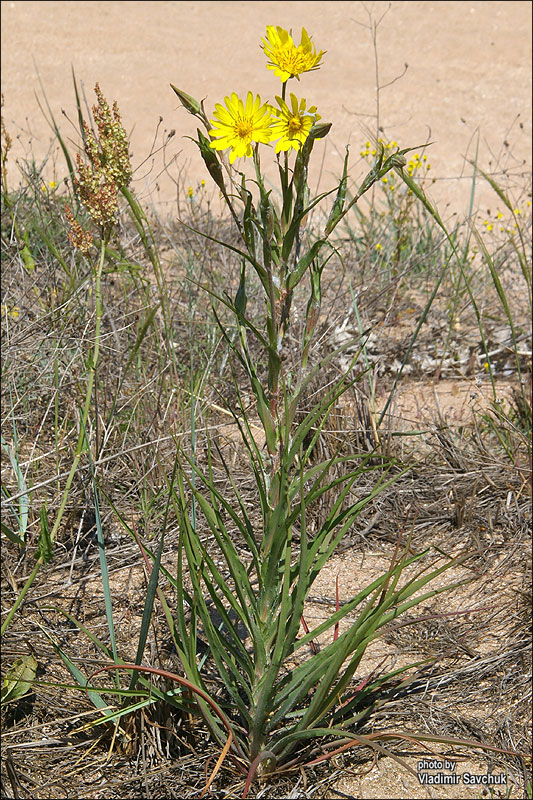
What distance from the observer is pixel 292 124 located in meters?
1.08

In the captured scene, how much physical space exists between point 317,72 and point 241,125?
16.0 feet

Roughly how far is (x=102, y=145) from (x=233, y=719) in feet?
3.86

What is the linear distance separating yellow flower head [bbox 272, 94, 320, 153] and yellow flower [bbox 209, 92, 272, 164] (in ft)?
0.05

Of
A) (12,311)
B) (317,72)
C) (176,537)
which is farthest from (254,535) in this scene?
(317,72)

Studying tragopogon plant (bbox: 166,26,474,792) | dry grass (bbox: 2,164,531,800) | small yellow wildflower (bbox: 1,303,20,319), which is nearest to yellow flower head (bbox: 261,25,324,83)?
tragopogon plant (bbox: 166,26,474,792)

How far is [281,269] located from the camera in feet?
3.72

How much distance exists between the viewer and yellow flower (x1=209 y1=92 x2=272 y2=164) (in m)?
1.08

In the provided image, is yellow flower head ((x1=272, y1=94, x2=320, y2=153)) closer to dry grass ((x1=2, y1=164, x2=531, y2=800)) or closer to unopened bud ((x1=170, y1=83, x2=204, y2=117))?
unopened bud ((x1=170, y1=83, x2=204, y2=117))

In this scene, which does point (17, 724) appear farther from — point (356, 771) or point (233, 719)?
point (356, 771)

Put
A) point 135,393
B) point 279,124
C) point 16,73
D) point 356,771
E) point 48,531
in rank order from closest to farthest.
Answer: point 279,124, point 356,771, point 48,531, point 135,393, point 16,73

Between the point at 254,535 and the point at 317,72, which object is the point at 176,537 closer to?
the point at 254,535

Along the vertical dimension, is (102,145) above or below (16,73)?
below


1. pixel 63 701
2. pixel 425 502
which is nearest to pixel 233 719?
pixel 63 701

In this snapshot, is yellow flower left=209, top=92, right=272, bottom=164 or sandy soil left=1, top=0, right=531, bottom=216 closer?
yellow flower left=209, top=92, right=272, bottom=164
